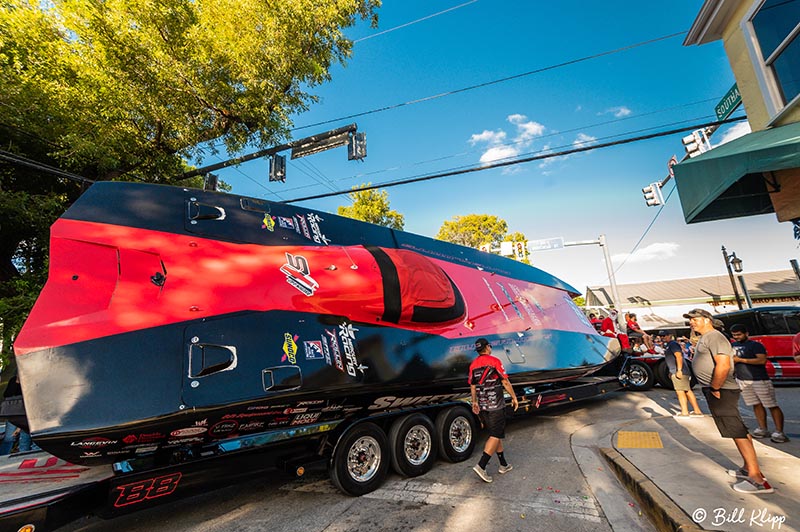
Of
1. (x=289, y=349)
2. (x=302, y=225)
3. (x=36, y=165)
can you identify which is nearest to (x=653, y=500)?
(x=289, y=349)

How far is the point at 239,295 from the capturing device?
366 centimetres

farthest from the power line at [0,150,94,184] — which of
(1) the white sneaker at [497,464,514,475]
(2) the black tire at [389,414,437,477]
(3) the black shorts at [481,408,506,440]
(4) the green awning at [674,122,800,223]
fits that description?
(4) the green awning at [674,122,800,223]

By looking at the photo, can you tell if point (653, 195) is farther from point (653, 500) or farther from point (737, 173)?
point (653, 500)

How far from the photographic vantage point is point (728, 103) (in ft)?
25.2

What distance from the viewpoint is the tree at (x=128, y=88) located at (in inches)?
312

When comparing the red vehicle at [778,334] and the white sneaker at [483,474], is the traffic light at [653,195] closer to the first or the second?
the red vehicle at [778,334]

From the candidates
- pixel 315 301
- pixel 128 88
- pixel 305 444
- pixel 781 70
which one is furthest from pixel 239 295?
pixel 781 70

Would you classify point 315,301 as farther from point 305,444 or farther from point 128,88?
point 128,88

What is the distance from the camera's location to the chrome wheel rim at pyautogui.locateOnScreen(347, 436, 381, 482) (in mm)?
4363

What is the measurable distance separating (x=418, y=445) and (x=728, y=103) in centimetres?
956

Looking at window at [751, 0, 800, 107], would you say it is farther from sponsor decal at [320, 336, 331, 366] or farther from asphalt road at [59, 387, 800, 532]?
sponsor decal at [320, 336, 331, 366]

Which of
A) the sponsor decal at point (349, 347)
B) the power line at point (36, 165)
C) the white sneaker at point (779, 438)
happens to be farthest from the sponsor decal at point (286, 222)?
the white sneaker at point (779, 438)

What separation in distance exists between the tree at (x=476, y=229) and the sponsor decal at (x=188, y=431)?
32.5m

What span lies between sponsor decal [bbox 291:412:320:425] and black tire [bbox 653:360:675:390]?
10.5 m
